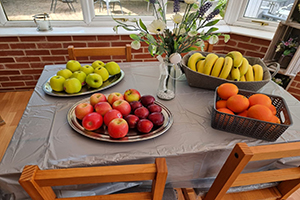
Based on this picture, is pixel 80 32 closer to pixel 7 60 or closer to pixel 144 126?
pixel 7 60

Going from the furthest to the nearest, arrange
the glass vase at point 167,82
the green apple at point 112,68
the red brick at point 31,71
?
the red brick at point 31,71 < the green apple at point 112,68 < the glass vase at point 167,82

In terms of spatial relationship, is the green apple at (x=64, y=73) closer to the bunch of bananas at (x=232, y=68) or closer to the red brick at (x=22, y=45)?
the bunch of bananas at (x=232, y=68)

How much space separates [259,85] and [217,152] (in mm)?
480

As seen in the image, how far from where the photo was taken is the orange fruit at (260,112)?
70 cm

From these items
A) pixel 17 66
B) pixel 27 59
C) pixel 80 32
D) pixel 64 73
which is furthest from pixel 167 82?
pixel 17 66

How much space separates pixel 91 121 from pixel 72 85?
30cm

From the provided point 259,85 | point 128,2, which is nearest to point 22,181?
point 259,85

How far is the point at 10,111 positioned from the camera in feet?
6.02

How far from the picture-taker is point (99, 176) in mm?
477

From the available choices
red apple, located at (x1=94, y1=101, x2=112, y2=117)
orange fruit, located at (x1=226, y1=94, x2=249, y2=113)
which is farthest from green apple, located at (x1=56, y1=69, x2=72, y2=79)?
orange fruit, located at (x1=226, y1=94, x2=249, y2=113)

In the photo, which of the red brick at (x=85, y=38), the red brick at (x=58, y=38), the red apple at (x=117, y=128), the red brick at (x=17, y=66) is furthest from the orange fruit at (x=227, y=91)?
the red brick at (x=17, y=66)

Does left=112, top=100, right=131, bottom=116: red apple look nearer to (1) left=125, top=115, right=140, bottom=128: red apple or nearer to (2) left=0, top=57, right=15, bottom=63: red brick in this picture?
(1) left=125, top=115, right=140, bottom=128: red apple

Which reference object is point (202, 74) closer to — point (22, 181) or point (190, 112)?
point (190, 112)

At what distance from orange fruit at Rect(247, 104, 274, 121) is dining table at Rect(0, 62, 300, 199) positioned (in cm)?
9
